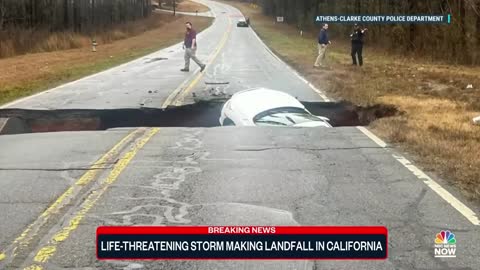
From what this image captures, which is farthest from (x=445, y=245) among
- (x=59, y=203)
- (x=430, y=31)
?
(x=430, y=31)

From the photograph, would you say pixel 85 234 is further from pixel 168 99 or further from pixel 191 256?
pixel 168 99

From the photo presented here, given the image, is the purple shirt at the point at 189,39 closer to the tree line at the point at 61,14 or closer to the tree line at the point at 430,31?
the tree line at the point at 430,31

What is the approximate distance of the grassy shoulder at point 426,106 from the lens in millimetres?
7625

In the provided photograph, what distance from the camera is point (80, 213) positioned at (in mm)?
5484

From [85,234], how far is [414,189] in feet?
11.6

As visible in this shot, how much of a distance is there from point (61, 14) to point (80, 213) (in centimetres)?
4368

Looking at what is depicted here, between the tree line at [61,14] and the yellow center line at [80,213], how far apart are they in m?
32.7

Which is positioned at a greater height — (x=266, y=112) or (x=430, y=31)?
(x=430, y=31)

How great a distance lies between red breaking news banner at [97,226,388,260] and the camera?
4.39 meters

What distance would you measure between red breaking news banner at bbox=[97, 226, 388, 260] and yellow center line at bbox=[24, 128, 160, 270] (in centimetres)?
33

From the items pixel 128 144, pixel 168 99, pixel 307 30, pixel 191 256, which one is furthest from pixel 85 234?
pixel 307 30

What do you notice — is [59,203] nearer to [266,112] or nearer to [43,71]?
[266,112]

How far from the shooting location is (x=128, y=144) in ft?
29.6

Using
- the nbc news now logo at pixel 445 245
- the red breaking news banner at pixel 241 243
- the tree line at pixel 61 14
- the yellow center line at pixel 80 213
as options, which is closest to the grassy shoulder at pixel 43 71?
the tree line at pixel 61 14
